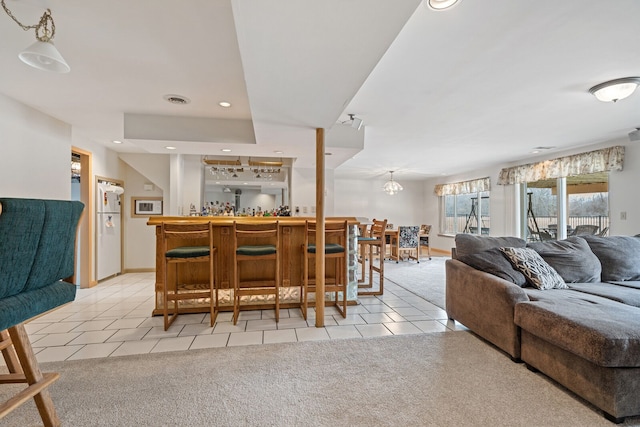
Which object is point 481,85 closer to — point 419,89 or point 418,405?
point 419,89

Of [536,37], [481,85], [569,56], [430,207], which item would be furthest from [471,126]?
[430,207]

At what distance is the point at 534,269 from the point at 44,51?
403 centimetres

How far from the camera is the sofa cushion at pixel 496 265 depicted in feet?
8.59

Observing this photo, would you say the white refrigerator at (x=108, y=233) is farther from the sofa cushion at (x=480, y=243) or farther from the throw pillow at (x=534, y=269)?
the throw pillow at (x=534, y=269)

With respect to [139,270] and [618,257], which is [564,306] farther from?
[139,270]

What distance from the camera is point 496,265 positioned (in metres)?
2.67

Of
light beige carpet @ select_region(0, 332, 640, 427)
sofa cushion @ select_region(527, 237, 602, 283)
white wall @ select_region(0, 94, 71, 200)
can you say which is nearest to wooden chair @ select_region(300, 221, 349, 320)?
light beige carpet @ select_region(0, 332, 640, 427)

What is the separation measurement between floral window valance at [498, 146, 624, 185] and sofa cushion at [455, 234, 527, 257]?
275 centimetres

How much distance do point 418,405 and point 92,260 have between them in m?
5.11

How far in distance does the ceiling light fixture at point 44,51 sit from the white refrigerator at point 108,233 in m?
3.55

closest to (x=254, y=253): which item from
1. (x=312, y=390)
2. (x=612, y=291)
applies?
(x=312, y=390)

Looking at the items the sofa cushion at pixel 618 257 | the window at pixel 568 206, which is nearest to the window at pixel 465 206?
the window at pixel 568 206

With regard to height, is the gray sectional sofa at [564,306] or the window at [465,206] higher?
the window at [465,206]

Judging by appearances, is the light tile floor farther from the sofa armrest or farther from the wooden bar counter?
the sofa armrest
